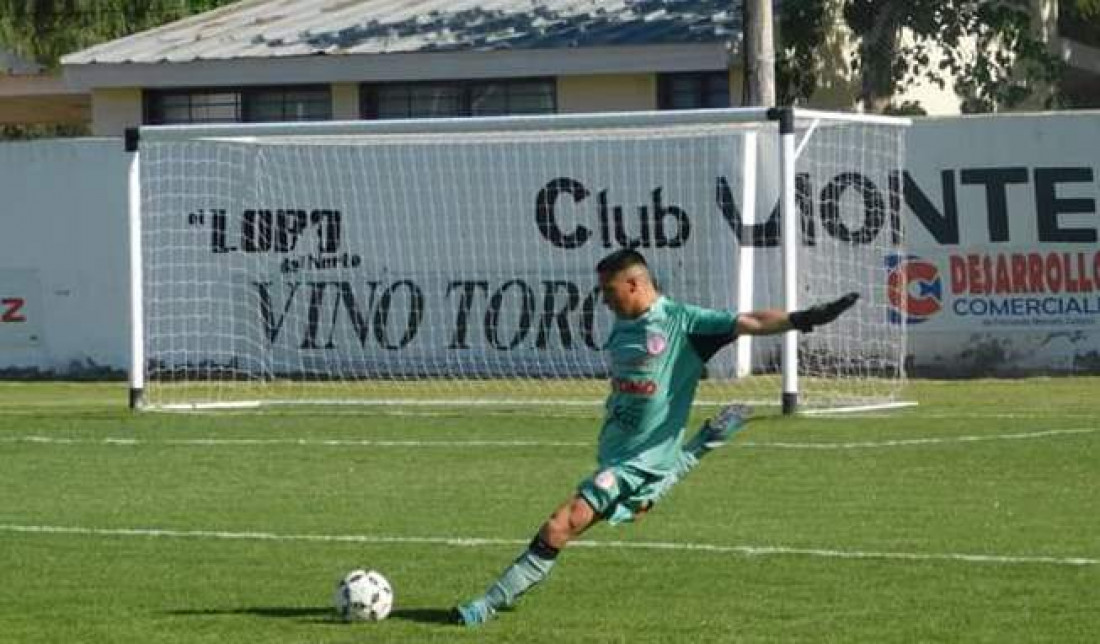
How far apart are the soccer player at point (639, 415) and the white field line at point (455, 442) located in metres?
7.51

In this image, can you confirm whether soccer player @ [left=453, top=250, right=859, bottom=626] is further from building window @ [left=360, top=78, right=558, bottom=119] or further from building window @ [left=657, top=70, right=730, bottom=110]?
building window @ [left=360, top=78, right=558, bottom=119]

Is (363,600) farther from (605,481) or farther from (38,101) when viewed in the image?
(38,101)

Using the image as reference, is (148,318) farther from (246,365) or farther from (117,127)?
(117,127)

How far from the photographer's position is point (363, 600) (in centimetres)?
1073

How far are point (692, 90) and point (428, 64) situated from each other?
10.8 feet

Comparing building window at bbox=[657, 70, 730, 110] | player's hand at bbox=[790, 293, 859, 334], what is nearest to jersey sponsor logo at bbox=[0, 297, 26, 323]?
building window at bbox=[657, 70, 730, 110]

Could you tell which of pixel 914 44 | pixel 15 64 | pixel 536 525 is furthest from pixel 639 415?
pixel 15 64

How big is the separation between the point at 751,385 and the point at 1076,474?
337 inches

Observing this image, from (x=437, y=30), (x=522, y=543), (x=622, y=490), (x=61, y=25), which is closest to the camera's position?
(x=622, y=490)

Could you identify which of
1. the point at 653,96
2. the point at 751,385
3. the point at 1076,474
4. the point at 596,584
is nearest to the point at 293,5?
the point at 653,96

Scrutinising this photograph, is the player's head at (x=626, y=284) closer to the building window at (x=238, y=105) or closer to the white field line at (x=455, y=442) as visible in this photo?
the white field line at (x=455, y=442)

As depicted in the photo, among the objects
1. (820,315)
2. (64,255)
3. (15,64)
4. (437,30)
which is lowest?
(820,315)

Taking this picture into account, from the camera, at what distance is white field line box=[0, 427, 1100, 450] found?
728 inches

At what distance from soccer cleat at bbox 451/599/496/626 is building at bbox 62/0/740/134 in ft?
70.8
